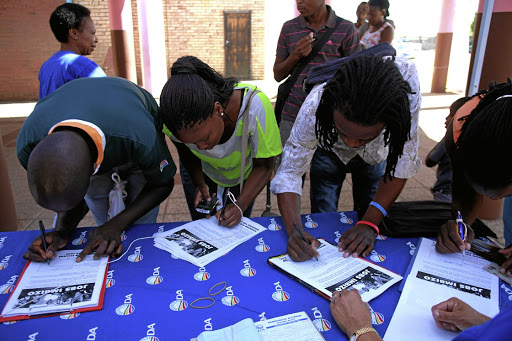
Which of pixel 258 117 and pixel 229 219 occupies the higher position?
pixel 258 117

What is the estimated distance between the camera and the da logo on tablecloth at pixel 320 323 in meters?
1.10

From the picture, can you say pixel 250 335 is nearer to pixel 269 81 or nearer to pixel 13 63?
pixel 13 63

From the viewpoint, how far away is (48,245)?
149cm

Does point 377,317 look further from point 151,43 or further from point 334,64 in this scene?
point 151,43

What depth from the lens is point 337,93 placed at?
1.32m

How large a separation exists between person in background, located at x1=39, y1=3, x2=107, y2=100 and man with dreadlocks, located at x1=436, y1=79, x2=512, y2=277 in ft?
6.80

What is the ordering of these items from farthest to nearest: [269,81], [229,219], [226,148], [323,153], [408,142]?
[269,81] → [323,153] → [226,148] → [229,219] → [408,142]

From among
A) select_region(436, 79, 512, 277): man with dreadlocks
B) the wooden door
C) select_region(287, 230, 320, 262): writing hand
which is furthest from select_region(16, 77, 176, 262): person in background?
the wooden door

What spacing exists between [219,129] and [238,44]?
32.9ft

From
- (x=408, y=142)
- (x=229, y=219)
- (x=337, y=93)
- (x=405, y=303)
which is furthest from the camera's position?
(x=229, y=219)

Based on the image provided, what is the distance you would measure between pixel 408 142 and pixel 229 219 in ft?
2.66

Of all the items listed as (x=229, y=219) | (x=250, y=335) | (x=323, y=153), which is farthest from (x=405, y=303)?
(x=323, y=153)

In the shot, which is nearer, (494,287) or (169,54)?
(494,287)

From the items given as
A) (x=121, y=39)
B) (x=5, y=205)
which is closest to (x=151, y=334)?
(x=5, y=205)
